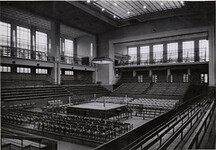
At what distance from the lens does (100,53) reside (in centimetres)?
2786

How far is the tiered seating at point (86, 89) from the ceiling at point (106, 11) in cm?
784

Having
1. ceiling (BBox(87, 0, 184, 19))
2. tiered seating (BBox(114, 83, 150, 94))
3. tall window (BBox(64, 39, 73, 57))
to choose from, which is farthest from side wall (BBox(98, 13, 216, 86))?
tall window (BBox(64, 39, 73, 57))

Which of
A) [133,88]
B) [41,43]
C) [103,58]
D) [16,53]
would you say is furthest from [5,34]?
[133,88]

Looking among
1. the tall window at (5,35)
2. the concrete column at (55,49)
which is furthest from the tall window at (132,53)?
the tall window at (5,35)

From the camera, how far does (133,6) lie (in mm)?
20625

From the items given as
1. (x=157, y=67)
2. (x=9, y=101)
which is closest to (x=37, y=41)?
(x=9, y=101)

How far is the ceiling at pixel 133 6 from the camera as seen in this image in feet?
63.7

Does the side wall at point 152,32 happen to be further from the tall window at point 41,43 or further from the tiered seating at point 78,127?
the tiered seating at point 78,127

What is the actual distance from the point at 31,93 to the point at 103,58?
7503mm

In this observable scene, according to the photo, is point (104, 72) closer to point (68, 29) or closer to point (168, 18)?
point (68, 29)

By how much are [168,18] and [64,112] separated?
667 inches

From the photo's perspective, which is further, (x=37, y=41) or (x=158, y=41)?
(x=158, y=41)

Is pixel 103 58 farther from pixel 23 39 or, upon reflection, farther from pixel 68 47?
pixel 68 47

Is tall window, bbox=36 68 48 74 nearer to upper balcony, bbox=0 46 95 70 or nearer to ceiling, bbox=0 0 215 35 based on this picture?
upper balcony, bbox=0 46 95 70
